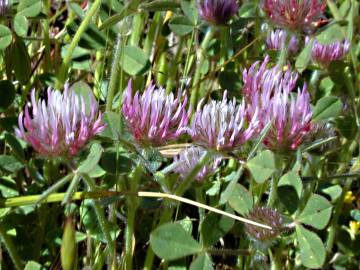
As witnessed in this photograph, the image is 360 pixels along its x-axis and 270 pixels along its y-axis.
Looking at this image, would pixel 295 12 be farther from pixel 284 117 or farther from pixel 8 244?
pixel 8 244

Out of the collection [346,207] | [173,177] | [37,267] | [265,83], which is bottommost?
[346,207]

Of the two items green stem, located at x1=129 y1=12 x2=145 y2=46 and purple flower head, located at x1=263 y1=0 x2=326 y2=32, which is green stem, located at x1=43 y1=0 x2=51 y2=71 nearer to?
green stem, located at x1=129 y1=12 x2=145 y2=46

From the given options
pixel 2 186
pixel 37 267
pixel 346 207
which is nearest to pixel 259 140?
pixel 37 267

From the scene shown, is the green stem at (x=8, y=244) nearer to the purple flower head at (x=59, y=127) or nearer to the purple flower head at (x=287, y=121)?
the purple flower head at (x=59, y=127)

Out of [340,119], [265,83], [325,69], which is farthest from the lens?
[325,69]

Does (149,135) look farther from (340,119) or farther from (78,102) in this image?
(340,119)

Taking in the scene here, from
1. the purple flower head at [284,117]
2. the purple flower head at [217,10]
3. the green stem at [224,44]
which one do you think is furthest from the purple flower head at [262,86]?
the green stem at [224,44]

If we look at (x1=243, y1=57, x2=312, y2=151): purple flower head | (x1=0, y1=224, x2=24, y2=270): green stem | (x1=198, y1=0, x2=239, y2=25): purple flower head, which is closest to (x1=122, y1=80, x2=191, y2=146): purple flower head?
(x1=243, y1=57, x2=312, y2=151): purple flower head
